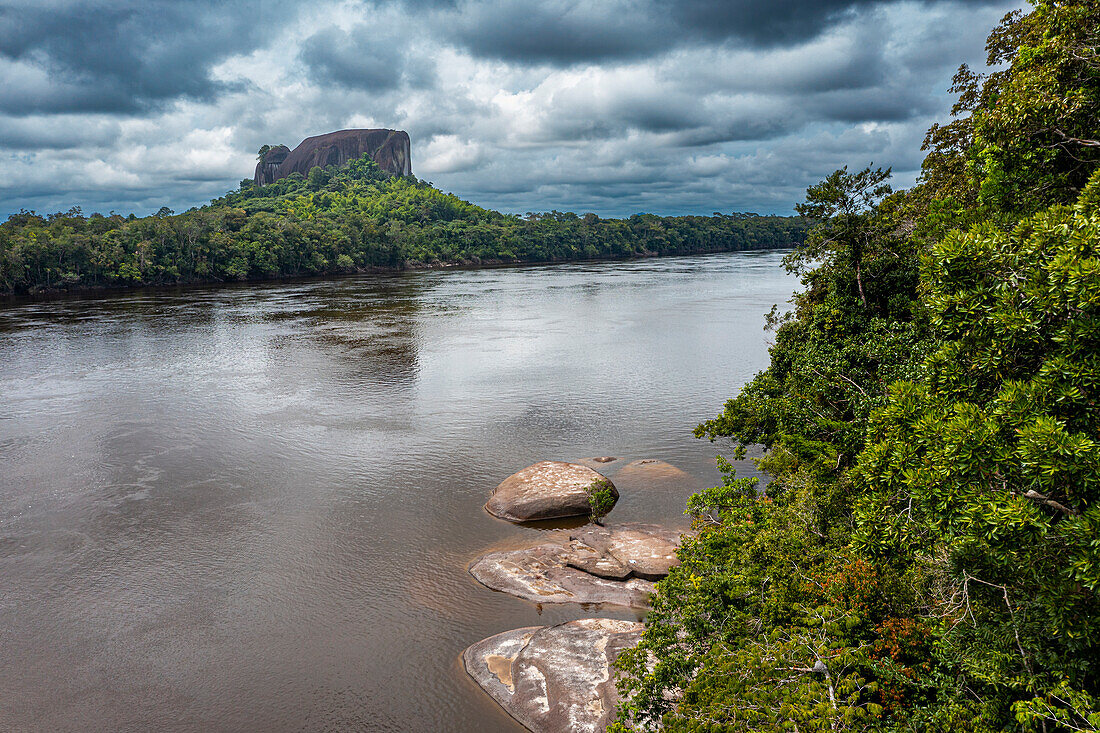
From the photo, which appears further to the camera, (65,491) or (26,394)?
(26,394)

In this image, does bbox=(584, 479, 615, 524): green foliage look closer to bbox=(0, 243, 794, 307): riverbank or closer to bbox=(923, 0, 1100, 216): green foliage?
bbox=(923, 0, 1100, 216): green foliage

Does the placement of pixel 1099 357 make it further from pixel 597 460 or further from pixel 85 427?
pixel 85 427

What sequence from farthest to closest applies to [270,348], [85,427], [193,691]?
[270,348] → [85,427] → [193,691]

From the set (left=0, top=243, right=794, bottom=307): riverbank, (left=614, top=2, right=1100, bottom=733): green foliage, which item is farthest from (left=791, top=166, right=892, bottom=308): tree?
(left=0, top=243, right=794, bottom=307): riverbank

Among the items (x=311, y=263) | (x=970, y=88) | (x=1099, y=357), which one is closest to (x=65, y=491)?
(x=1099, y=357)

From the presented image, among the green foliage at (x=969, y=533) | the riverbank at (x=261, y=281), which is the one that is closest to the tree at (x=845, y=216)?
the green foliage at (x=969, y=533)

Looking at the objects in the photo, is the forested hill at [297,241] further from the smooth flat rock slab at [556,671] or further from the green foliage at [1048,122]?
the green foliage at [1048,122]

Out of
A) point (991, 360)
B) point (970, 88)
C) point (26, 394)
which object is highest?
point (970, 88)

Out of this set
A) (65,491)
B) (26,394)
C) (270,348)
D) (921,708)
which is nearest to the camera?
(921,708)
